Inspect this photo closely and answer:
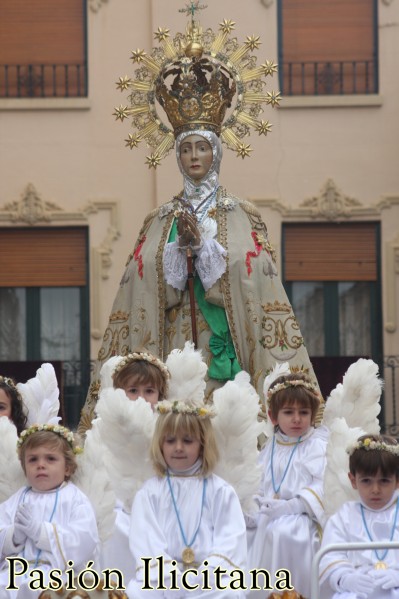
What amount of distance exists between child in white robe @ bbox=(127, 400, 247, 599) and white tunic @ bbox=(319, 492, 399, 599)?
0.46m

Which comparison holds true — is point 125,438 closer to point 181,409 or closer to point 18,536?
point 181,409

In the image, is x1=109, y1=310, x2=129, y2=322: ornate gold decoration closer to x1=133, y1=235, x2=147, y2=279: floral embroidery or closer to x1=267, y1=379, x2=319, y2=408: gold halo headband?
x1=133, y1=235, x2=147, y2=279: floral embroidery

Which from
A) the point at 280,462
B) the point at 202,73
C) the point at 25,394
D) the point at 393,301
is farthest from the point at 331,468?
the point at 393,301

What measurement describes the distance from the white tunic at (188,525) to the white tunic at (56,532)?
0.24m

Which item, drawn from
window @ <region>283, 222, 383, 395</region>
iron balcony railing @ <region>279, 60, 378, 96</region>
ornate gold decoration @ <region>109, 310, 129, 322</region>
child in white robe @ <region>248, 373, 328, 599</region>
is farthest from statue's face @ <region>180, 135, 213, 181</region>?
iron balcony railing @ <region>279, 60, 378, 96</region>

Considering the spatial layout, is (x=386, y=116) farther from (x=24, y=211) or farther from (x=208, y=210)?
(x=208, y=210)

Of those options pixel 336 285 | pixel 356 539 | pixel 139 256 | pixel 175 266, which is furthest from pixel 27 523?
pixel 336 285

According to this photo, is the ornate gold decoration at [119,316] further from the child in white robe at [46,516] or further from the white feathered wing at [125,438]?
the child in white robe at [46,516]

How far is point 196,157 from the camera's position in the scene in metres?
13.4

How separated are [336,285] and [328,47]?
8.49 feet

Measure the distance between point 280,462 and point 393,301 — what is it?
10033mm

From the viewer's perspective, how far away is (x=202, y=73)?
45.3 feet

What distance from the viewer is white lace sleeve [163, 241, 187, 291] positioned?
43.2ft

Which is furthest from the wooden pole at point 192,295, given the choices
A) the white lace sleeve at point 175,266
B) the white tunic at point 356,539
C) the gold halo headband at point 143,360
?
the white tunic at point 356,539
